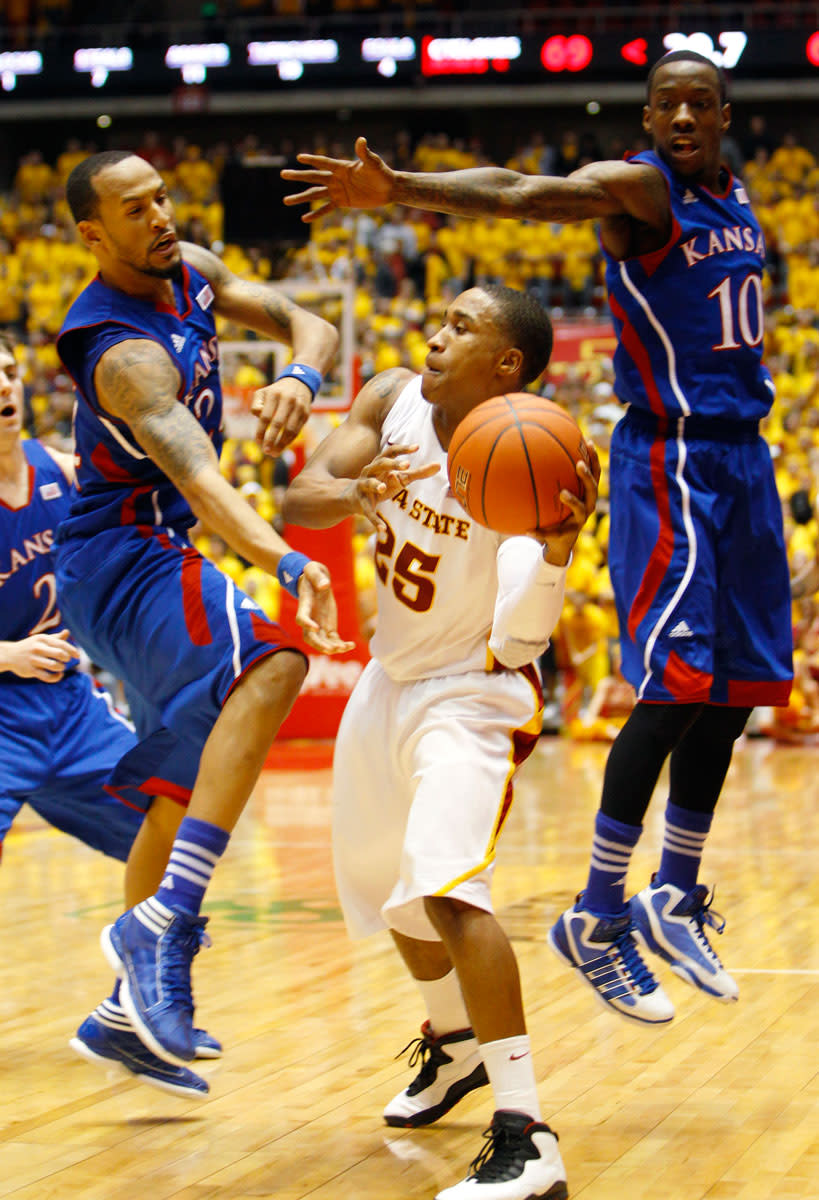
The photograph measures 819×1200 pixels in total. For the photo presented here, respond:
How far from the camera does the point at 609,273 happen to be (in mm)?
4086

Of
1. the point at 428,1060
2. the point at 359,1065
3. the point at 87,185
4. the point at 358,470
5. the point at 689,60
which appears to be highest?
the point at 689,60

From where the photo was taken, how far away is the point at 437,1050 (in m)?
3.44

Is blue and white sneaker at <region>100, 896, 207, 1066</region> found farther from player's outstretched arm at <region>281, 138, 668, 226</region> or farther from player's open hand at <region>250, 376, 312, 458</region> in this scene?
player's outstretched arm at <region>281, 138, 668, 226</region>

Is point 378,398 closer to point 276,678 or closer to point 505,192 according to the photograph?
point 505,192

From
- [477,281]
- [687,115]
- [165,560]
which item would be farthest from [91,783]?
[477,281]

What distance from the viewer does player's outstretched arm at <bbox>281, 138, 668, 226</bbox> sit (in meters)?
3.24

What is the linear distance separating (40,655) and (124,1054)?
1.12 metres

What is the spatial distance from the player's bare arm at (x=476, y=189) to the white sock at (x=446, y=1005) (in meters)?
1.76

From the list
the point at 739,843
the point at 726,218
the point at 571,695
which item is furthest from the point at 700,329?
the point at 571,695

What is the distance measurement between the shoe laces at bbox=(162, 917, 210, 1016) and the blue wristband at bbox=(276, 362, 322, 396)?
4.30 feet

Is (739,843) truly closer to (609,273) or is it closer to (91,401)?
(609,273)

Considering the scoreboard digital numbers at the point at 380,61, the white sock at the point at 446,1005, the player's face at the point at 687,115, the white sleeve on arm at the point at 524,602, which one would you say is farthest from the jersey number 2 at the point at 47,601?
the scoreboard digital numbers at the point at 380,61

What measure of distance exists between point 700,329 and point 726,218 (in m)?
0.34

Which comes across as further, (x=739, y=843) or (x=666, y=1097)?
(x=739, y=843)
